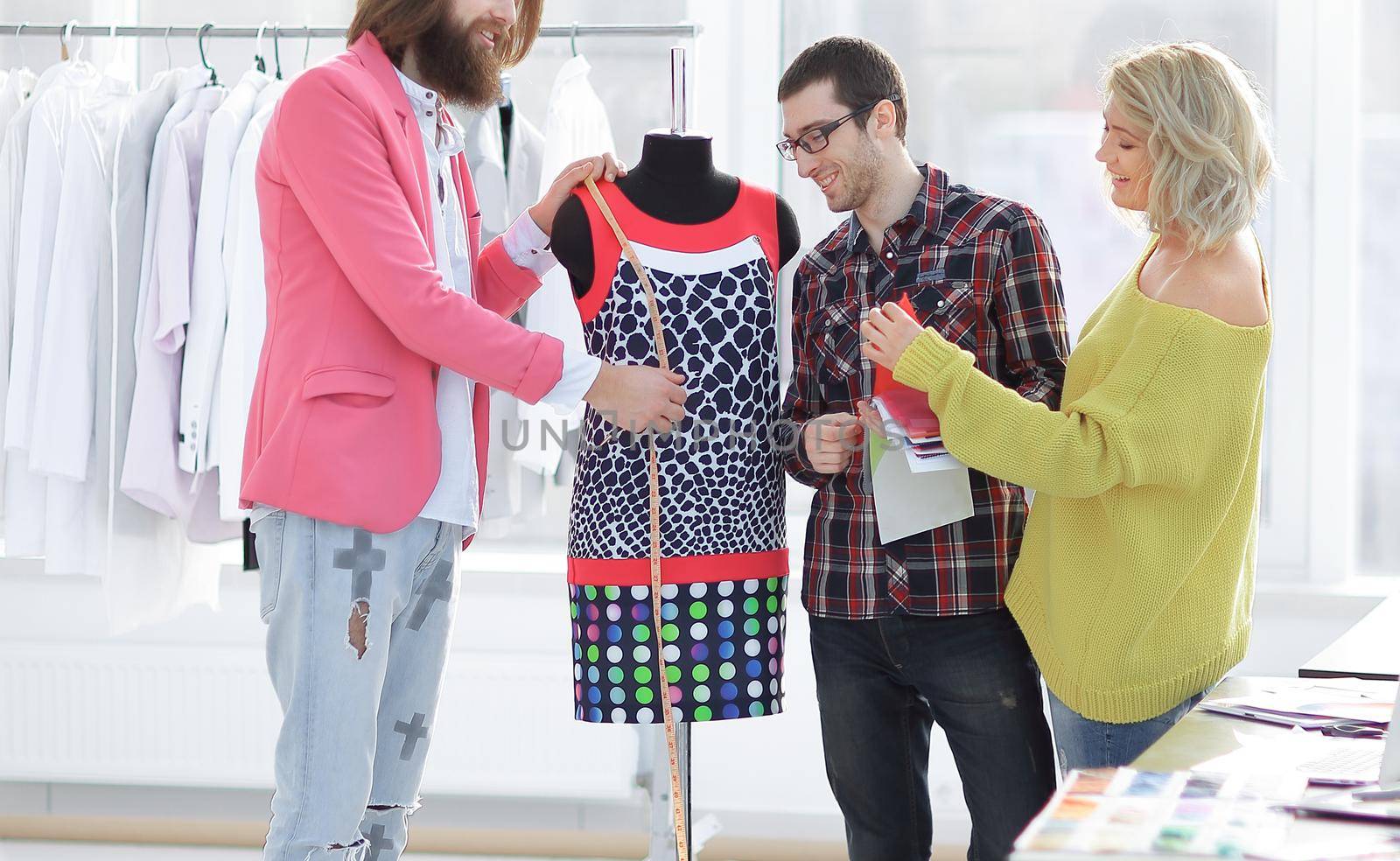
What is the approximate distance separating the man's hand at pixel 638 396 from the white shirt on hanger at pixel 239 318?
107 cm

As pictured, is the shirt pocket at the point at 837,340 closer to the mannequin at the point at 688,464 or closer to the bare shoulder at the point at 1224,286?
the mannequin at the point at 688,464

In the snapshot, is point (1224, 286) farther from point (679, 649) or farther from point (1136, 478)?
point (679, 649)

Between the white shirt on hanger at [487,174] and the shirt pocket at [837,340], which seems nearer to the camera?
the shirt pocket at [837,340]

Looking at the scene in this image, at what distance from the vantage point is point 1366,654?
1.82 m

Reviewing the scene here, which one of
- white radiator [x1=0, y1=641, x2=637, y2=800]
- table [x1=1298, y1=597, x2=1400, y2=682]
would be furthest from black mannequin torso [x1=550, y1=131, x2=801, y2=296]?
white radiator [x1=0, y1=641, x2=637, y2=800]

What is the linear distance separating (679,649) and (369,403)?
1.73ft

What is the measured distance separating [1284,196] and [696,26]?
56.6 inches

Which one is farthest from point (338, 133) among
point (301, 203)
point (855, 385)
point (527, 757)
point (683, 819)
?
point (527, 757)

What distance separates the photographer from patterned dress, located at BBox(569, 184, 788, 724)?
5.89 ft

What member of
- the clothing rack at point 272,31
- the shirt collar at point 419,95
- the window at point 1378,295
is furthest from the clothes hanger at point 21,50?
the window at point 1378,295

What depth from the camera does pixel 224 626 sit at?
10.6ft

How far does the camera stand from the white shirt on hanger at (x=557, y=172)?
105 inches

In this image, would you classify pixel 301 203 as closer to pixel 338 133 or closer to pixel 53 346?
pixel 338 133

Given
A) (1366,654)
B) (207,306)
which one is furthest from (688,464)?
(207,306)
